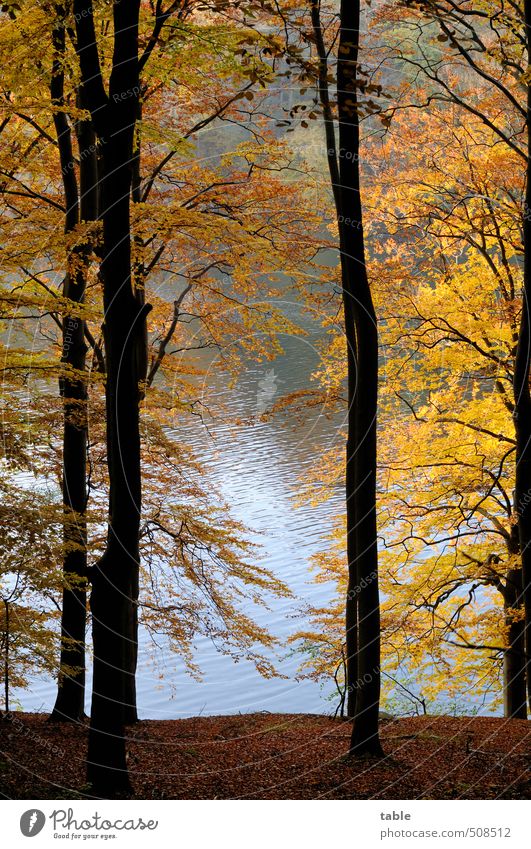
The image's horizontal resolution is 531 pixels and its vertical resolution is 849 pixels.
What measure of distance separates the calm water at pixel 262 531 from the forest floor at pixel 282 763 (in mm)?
2991

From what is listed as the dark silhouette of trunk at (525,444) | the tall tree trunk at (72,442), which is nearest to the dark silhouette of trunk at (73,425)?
the tall tree trunk at (72,442)

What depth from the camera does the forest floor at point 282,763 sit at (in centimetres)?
643

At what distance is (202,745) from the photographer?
8.82 m

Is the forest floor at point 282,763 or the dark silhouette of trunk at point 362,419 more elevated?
the dark silhouette of trunk at point 362,419

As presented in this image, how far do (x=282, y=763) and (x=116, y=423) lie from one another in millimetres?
3766

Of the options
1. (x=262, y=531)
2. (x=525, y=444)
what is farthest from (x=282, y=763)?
(x=262, y=531)

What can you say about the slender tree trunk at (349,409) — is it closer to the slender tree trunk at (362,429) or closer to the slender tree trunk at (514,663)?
the slender tree trunk at (362,429)

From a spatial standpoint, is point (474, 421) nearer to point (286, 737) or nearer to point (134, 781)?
point (286, 737)

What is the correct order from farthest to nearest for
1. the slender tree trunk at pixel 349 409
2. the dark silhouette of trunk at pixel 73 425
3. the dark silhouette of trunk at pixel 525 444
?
the dark silhouette of trunk at pixel 73 425 < the dark silhouette of trunk at pixel 525 444 < the slender tree trunk at pixel 349 409

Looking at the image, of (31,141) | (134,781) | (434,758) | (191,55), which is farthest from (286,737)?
(31,141)

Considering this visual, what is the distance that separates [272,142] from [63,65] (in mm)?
3355
